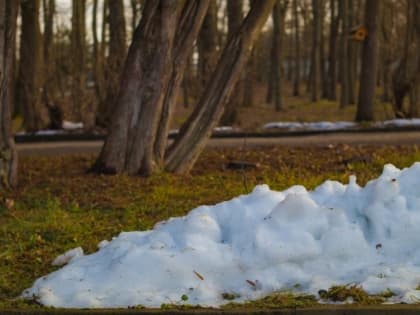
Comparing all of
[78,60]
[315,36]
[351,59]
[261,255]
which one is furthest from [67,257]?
[315,36]

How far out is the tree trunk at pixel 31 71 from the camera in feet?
64.8

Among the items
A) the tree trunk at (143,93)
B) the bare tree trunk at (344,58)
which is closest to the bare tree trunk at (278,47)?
the bare tree trunk at (344,58)

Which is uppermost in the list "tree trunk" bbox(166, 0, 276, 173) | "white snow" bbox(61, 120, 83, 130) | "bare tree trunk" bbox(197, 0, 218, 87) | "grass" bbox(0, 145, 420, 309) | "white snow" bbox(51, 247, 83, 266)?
"bare tree trunk" bbox(197, 0, 218, 87)

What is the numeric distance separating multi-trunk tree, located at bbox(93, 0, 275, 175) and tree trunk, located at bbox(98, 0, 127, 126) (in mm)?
7383

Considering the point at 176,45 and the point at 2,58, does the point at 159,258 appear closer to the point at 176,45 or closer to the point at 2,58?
the point at 2,58

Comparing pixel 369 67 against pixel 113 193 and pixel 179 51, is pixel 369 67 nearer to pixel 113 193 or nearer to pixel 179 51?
pixel 179 51

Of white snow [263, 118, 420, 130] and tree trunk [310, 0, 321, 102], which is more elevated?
tree trunk [310, 0, 321, 102]

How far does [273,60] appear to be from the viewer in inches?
1373

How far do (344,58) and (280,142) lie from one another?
2159cm

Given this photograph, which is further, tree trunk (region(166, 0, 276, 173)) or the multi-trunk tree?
tree trunk (region(166, 0, 276, 173))

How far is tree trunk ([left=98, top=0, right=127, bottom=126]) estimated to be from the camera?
62.0ft

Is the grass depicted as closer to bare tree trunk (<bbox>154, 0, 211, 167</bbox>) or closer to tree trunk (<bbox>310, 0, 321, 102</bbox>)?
bare tree trunk (<bbox>154, 0, 211, 167</bbox>)

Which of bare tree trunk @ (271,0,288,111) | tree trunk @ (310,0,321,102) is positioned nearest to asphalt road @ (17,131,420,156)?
bare tree trunk @ (271,0,288,111)

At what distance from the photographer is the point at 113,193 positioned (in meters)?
9.33
